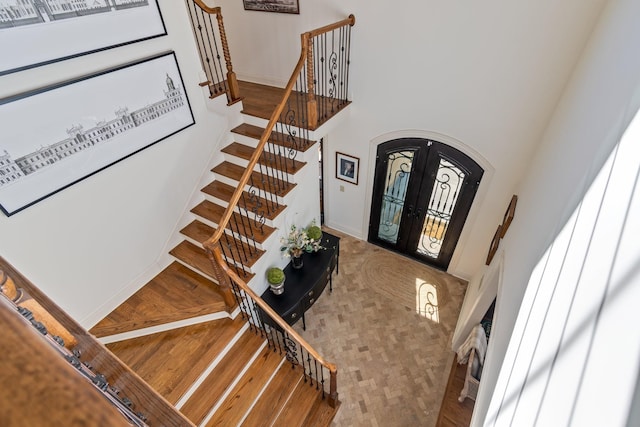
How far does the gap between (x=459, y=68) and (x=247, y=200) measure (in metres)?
3.15

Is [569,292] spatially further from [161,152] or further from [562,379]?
[161,152]

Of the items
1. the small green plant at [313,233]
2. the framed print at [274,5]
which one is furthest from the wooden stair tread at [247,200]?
the framed print at [274,5]

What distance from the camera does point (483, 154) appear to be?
4246mm

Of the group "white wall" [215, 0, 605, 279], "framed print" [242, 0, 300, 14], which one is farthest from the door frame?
"framed print" [242, 0, 300, 14]

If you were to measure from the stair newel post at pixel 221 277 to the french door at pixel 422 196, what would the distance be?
3035 mm

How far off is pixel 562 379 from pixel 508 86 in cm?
364

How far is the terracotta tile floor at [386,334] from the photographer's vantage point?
4.05m

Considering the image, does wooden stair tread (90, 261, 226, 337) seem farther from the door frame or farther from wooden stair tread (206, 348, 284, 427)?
the door frame

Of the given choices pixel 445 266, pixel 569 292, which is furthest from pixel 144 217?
pixel 445 266

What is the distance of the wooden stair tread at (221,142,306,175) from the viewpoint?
425 cm

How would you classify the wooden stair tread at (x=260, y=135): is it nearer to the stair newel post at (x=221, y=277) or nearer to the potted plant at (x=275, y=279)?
the potted plant at (x=275, y=279)

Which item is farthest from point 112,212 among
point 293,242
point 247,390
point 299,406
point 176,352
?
point 299,406

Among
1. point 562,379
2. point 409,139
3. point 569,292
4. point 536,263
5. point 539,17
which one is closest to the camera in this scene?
point 562,379

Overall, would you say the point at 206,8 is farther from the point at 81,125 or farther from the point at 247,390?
the point at 247,390
